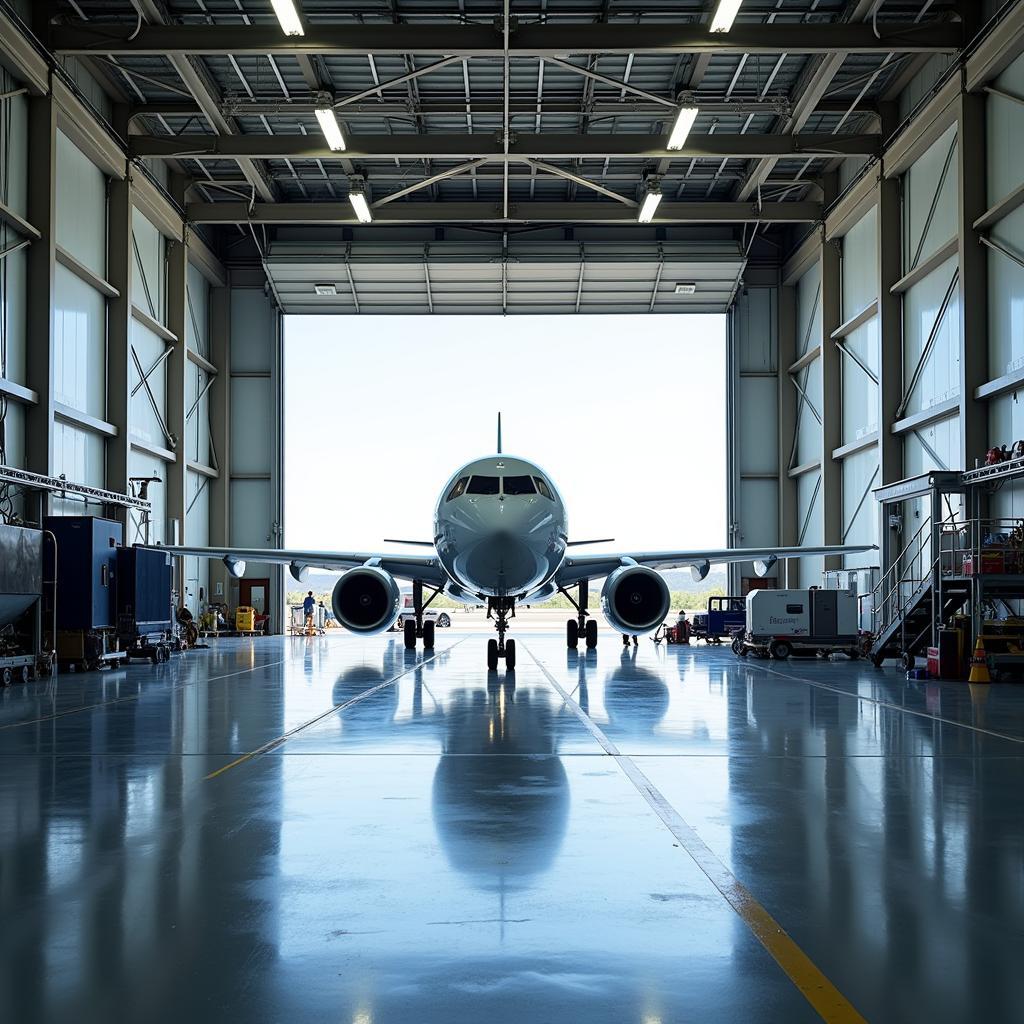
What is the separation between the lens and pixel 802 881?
4.52 meters

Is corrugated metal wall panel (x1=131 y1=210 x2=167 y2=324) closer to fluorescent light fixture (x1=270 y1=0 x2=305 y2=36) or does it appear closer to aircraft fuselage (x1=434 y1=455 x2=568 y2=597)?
fluorescent light fixture (x1=270 y1=0 x2=305 y2=36)

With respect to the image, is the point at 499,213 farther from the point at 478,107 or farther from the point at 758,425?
the point at 758,425

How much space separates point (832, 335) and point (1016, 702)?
63.6 ft

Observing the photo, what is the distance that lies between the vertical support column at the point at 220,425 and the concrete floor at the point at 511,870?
81.8 ft

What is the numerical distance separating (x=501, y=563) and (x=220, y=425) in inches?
875

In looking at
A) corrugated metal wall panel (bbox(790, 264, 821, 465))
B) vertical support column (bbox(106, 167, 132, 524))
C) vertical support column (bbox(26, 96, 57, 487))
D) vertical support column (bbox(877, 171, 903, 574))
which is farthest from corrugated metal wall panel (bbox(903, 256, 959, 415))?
vertical support column (bbox(106, 167, 132, 524))

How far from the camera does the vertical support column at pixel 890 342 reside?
24891 mm

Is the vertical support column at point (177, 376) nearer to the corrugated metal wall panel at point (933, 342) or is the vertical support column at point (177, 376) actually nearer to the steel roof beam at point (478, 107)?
the steel roof beam at point (478, 107)

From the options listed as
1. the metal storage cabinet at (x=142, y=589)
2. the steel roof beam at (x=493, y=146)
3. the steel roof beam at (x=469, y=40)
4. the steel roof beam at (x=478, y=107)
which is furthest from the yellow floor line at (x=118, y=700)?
the steel roof beam at (x=493, y=146)

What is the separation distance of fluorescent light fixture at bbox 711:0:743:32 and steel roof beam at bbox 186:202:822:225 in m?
12.0

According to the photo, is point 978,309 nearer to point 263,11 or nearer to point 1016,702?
point 1016,702

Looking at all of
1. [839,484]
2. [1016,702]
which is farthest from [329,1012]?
[839,484]

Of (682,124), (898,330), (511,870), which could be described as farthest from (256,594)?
(511,870)

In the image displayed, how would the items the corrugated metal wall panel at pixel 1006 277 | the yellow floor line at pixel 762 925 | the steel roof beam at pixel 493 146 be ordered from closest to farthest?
the yellow floor line at pixel 762 925 → the corrugated metal wall panel at pixel 1006 277 → the steel roof beam at pixel 493 146
